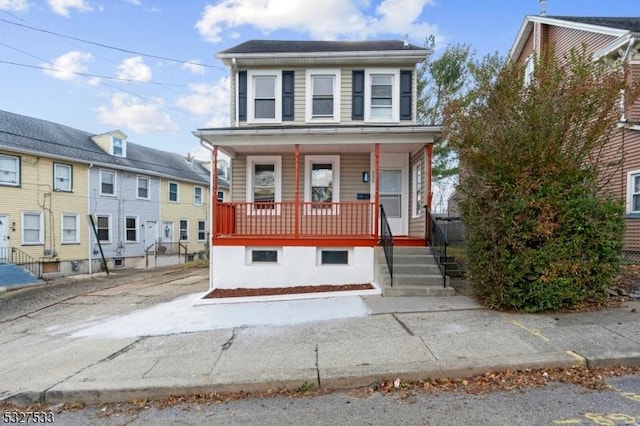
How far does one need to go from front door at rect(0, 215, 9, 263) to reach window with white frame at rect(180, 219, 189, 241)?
10.2 metres

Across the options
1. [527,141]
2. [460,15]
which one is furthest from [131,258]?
[527,141]

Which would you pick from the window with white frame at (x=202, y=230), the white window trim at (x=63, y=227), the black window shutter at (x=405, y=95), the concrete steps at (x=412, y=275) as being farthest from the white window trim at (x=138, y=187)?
the concrete steps at (x=412, y=275)

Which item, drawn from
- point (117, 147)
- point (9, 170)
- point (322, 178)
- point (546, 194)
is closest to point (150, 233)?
point (117, 147)

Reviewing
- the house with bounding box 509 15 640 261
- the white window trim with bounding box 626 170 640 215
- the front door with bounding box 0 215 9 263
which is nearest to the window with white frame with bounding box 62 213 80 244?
the front door with bounding box 0 215 9 263

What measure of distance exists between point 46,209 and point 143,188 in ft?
18.3

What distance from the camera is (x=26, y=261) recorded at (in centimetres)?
1684

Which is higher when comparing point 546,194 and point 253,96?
point 253,96

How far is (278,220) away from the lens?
33.3 feet

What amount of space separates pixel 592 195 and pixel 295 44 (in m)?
9.60

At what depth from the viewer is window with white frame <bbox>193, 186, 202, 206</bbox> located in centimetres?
2683

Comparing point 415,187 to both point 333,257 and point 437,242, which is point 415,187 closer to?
point 437,242

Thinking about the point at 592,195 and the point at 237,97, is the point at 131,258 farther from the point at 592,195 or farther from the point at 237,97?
the point at 592,195

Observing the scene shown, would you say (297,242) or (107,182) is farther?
(107,182)

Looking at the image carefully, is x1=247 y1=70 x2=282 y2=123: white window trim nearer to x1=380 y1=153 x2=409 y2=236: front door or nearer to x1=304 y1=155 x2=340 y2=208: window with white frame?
x1=304 y1=155 x2=340 y2=208: window with white frame
